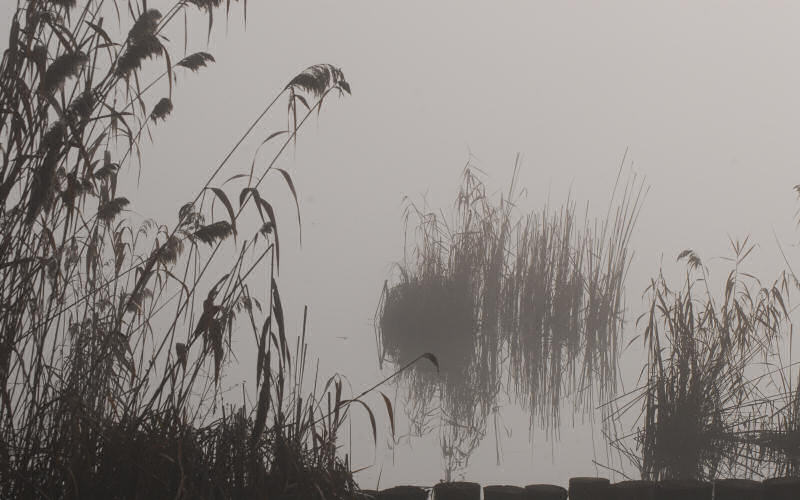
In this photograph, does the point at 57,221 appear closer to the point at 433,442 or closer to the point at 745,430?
the point at 433,442

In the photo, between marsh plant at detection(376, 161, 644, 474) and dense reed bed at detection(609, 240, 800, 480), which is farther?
marsh plant at detection(376, 161, 644, 474)

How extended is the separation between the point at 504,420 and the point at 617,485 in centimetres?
228

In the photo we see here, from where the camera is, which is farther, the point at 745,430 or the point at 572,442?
the point at 572,442

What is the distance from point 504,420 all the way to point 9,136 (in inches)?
125

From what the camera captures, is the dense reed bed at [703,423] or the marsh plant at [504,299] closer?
the dense reed bed at [703,423]

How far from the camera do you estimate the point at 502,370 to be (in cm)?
589

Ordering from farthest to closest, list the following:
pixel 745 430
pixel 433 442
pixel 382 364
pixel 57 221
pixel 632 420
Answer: pixel 382 364
pixel 632 420
pixel 433 442
pixel 745 430
pixel 57 221

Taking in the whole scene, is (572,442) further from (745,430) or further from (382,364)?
(382,364)

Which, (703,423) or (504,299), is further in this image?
(504,299)

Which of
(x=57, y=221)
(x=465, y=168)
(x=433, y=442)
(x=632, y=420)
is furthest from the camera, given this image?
(x=465, y=168)

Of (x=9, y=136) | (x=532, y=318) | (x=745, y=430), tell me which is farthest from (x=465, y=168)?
(x=9, y=136)

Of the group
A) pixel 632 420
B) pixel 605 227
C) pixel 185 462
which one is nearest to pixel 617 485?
pixel 185 462

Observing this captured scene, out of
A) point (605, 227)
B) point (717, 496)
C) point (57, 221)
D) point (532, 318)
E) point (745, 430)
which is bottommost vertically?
point (717, 496)

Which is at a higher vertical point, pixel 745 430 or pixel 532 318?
pixel 532 318
